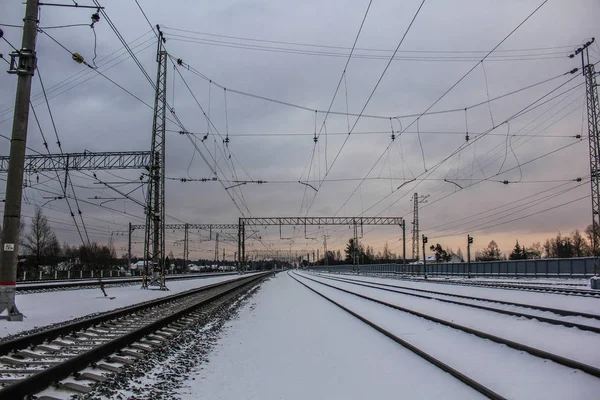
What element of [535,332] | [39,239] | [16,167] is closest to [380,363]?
[535,332]

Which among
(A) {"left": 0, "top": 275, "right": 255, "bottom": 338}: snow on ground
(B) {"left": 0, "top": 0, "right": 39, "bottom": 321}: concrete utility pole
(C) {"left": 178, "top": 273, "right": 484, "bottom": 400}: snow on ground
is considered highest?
(B) {"left": 0, "top": 0, "right": 39, "bottom": 321}: concrete utility pole

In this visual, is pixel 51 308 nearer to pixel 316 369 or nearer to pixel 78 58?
pixel 78 58

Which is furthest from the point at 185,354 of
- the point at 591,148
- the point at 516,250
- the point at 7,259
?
the point at 516,250

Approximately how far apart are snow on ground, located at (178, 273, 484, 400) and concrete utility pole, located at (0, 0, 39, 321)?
21.4 feet

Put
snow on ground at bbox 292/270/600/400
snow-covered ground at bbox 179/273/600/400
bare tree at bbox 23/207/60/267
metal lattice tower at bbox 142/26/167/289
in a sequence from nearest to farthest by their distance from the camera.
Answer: snow on ground at bbox 292/270/600/400
snow-covered ground at bbox 179/273/600/400
metal lattice tower at bbox 142/26/167/289
bare tree at bbox 23/207/60/267

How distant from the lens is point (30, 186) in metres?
30.1

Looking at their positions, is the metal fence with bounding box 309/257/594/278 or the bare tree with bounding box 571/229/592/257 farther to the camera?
the bare tree with bounding box 571/229/592/257

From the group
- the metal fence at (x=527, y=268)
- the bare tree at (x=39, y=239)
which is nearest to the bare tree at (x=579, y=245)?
the metal fence at (x=527, y=268)

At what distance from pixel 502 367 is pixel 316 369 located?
124 inches

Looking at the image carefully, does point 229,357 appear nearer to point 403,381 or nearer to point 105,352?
point 105,352

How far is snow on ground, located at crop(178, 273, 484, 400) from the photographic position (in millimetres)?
6195

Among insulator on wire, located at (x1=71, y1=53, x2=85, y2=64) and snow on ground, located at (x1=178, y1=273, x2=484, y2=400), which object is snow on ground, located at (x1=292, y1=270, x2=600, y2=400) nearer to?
snow on ground, located at (x1=178, y1=273, x2=484, y2=400)

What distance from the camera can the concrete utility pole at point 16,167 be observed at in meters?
12.9

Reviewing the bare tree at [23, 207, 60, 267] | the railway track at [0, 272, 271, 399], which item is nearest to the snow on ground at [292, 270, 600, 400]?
the railway track at [0, 272, 271, 399]
